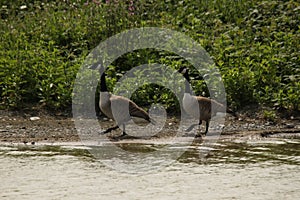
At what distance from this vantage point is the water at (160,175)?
6723 mm

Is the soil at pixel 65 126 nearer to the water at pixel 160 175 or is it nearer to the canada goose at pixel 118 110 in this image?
the canada goose at pixel 118 110

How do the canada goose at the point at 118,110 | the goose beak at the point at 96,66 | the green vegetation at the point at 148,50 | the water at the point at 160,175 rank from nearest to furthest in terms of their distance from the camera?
the water at the point at 160,175 < the canada goose at the point at 118,110 < the goose beak at the point at 96,66 < the green vegetation at the point at 148,50

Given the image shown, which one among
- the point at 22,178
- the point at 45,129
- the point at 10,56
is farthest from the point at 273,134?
the point at 10,56

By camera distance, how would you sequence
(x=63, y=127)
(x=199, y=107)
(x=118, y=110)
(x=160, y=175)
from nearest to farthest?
1. (x=160, y=175)
2. (x=118, y=110)
3. (x=199, y=107)
4. (x=63, y=127)

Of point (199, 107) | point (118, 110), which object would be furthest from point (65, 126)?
point (199, 107)

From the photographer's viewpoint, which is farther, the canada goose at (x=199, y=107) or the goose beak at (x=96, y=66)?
the goose beak at (x=96, y=66)

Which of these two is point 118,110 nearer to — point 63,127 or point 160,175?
point 63,127

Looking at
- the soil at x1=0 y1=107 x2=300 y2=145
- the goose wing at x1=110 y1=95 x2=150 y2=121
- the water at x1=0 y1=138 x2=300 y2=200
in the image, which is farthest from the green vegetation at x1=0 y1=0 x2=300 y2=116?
the water at x1=0 y1=138 x2=300 y2=200

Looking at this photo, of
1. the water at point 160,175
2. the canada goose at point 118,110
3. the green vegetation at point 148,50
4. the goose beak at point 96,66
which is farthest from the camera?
the green vegetation at point 148,50

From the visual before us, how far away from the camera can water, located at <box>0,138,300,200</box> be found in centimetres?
672

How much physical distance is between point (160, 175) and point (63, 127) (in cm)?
331

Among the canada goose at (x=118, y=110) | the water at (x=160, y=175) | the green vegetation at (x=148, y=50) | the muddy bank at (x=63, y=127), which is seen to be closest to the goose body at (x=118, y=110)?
the canada goose at (x=118, y=110)

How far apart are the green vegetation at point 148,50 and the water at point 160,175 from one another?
230 centimetres

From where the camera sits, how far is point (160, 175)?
7.48 m
